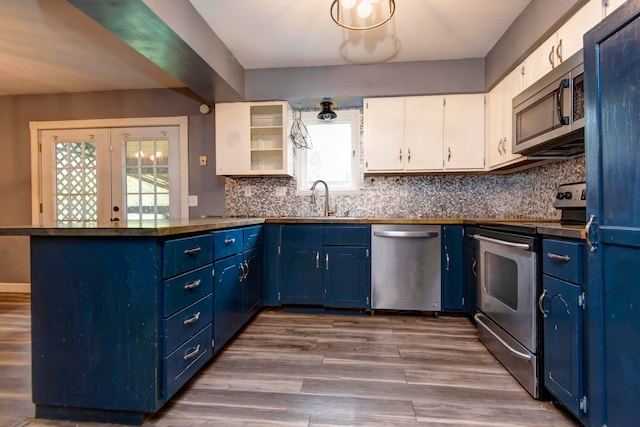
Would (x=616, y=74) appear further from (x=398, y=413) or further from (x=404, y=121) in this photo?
(x=404, y=121)

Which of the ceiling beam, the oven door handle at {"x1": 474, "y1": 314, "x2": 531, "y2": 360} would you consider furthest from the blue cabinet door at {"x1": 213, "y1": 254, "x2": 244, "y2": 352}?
the oven door handle at {"x1": 474, "y1": 314, "x2": 531, "y2": 360}

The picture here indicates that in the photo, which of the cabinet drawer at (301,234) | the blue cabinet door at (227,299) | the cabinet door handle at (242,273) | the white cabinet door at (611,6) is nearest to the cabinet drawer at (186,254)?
the blue cabinet door at (227,299)

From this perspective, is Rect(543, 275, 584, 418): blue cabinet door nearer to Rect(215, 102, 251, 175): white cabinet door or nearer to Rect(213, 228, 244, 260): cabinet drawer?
Rect(213, 228, 244, 260): cabinet drawer

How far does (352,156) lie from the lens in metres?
3.44

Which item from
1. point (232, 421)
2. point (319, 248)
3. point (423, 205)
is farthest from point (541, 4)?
point (232, 421)

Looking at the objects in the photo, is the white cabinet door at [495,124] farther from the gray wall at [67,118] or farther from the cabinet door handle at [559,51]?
the gray wall at [67,118]

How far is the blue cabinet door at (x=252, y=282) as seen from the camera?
249 cm

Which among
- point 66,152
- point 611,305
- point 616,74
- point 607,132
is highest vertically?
point 66,152

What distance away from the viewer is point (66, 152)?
3.71 m

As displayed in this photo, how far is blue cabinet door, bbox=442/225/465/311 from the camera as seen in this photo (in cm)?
274

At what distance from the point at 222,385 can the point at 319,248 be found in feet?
4.67

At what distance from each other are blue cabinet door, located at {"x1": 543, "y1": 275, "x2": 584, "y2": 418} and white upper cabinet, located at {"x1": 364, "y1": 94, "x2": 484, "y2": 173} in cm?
171

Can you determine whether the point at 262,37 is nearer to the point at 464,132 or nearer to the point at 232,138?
the point at 232,138

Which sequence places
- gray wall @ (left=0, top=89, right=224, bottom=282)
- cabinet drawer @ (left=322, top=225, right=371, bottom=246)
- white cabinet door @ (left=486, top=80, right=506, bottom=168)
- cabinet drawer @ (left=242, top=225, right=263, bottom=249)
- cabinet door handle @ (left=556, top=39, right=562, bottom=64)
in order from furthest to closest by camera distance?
gray wall @ (left=0, top=89, right=224, bottom=282)
cabinet drawer @ (left=322, top=225, right=371, bottom=246)
white cabinet door @ (left=486, top=80, right=506, bottom=168)
cabinet drawer @ (left=242, top=225, right=263, bottom=249)
cabinet door handle @ (left=556, top=39, right=562, bottom=64)
